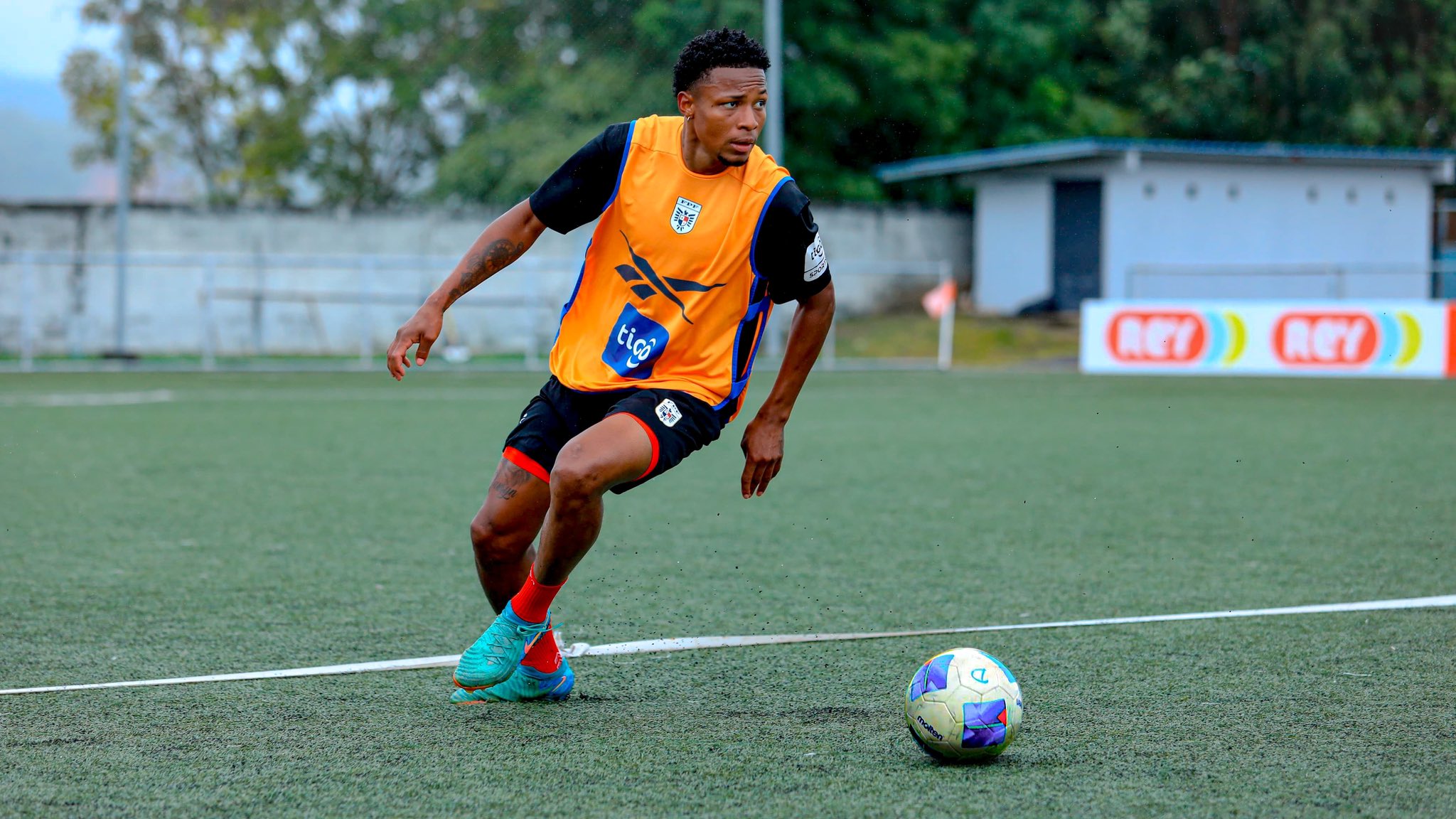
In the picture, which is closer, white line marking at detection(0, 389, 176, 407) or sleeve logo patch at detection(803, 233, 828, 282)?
sleeve logo patch at detection(803, 233, 828, 282)

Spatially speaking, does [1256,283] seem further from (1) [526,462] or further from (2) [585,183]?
(1) [526,462]

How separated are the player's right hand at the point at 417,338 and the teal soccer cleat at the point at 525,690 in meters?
0.90

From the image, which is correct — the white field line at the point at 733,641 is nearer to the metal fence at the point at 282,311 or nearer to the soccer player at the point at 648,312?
the soccer player at the point at 648,312

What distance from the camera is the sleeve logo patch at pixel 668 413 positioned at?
165 inches

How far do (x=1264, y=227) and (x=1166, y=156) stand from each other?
300 centimetres

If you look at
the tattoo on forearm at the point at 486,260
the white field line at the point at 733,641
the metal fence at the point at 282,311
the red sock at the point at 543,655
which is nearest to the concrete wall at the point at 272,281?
the metal fence at the point at 282,311

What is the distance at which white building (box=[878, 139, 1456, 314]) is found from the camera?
2991 cm

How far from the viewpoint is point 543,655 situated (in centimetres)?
→ 433

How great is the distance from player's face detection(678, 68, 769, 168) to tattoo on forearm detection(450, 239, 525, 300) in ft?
2.20

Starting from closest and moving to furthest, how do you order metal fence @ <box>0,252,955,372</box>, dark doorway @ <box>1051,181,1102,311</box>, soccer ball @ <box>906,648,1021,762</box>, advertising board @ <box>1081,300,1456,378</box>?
1. soccer ball @ <box>906,648,1021,762</box>
2. advertising board @ <box>1081,300,1456,378</box>
3. metal fence @ <box>0,252,955,372</box>
4. dark doorway @ <box>1051,181,1102,311</box>

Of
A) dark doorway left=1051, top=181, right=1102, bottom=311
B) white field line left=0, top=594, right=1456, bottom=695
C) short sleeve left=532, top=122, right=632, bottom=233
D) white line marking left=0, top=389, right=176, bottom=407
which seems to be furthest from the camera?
dark doorway left=1051, top=181, right=1102, bottom=311

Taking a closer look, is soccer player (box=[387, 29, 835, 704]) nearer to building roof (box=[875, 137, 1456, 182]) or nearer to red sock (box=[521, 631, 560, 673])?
red sock (box=[521, 631, 560, 673])

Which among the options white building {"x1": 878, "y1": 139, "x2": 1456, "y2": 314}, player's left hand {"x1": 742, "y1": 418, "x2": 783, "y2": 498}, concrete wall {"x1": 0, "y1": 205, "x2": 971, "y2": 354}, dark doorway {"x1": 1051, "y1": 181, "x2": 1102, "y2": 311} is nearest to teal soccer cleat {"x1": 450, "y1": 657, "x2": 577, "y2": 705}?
player's left hand {"x1": 742, "y1": 418, "x2": 783, "y2": 498}

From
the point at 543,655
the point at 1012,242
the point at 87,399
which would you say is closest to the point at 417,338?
the point at 543,655
